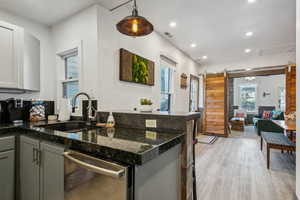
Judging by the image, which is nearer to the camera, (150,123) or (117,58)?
(150,123)

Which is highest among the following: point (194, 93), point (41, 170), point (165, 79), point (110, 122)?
point (165, 79)

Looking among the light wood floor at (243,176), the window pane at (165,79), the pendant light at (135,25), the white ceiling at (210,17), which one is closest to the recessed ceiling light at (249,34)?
the white ceiling at (210,17)

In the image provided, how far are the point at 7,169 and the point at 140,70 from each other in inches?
91.4

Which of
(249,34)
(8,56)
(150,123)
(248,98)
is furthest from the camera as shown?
(248,98)

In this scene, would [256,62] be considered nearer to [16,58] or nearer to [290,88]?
[290,88]

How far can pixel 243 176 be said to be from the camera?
101 inches

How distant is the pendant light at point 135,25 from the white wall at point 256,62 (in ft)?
16.7

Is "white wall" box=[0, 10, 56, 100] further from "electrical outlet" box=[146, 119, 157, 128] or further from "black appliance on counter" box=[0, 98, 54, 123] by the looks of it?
"electrical outlet" box=[146, 119, 157, 128]

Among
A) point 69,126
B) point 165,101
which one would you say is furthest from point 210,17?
point 69,126

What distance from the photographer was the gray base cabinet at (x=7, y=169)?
5.60ft

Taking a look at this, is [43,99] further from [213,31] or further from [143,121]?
[213,31]

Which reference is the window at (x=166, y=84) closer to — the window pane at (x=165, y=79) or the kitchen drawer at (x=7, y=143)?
the window pane at (x=165, y=79)

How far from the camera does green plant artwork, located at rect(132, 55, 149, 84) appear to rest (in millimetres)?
2836

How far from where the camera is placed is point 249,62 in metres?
5.39
